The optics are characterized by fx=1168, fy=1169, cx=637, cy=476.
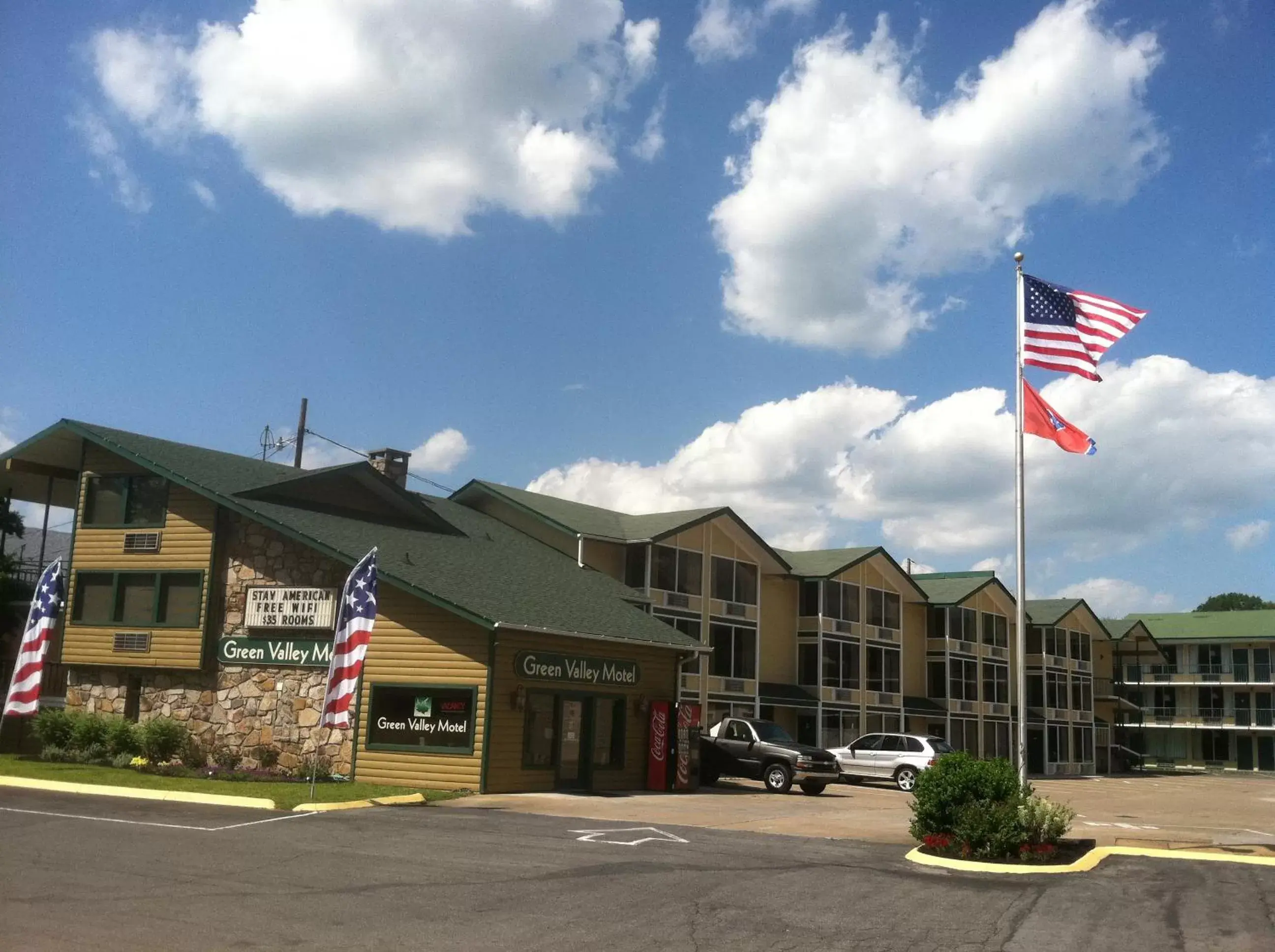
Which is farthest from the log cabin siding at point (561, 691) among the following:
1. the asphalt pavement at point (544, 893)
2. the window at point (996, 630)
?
the window at point (996, 630)

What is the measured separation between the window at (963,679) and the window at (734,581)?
44.8ft

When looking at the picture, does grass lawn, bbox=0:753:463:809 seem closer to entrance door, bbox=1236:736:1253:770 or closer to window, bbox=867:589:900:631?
window, bbox=867:589:900:631

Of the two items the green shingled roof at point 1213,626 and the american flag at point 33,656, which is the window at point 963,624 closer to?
the green shingled roof at point 1213,626

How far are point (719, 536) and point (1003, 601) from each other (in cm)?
2107

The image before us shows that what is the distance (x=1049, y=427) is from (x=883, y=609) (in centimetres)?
3071

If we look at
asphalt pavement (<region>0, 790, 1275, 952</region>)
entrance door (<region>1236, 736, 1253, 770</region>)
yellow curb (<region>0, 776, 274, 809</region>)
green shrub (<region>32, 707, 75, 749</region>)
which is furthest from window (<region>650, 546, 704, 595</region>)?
entrance door (<region>1236, 736, 1253, 770</region>)

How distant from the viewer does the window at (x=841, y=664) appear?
44.5m

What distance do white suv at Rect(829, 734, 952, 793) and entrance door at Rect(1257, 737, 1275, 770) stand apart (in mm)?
48092

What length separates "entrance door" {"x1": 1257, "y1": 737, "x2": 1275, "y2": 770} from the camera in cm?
7250

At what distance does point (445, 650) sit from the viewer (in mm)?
23672

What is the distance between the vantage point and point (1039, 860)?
14.8 metres

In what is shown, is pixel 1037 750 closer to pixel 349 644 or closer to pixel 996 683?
pixel 996 683

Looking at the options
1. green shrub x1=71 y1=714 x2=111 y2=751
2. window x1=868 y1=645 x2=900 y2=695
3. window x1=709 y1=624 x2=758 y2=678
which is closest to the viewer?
green shrub x1=71 y1=714 x2=111 y2=751

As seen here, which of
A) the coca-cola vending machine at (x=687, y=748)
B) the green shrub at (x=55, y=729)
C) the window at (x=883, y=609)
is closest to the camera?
the green shrub at (x=55, y=729)
